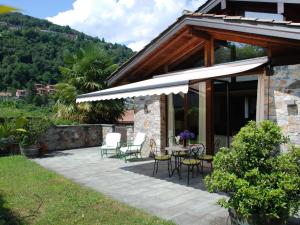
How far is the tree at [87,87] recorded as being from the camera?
87.9 feet

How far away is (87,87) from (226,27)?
663 inches

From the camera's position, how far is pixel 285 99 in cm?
1118

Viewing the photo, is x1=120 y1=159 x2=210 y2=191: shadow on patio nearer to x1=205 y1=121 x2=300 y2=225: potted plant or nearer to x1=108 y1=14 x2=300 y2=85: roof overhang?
x1=205 y1=121 x2=300 y2=225: potted plant

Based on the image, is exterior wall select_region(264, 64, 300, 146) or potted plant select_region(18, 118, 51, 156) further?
potted plant select_region(18, 118, 51, 156)

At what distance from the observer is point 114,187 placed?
12.3m

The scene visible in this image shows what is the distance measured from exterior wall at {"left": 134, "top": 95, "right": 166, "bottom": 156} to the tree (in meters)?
7.13

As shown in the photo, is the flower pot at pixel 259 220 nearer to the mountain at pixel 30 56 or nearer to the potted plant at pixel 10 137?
the potted plant at pixel 10 137

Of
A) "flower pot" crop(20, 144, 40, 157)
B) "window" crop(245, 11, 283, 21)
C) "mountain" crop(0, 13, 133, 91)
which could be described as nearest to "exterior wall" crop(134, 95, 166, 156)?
"window" crop(245, 11, 283, 21)

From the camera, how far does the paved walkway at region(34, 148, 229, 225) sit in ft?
29.7

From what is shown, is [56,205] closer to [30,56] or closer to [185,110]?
[185,110]

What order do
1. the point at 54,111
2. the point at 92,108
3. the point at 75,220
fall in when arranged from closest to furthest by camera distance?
1. the point at 75,220
2. the point at 92,108
3. the point at 54,111

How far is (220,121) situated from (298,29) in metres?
6.67

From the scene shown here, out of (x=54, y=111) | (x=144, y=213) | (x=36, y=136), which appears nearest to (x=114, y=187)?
(x=144, y=213)

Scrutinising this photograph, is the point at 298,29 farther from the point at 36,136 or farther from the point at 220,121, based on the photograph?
the point at 36,136
